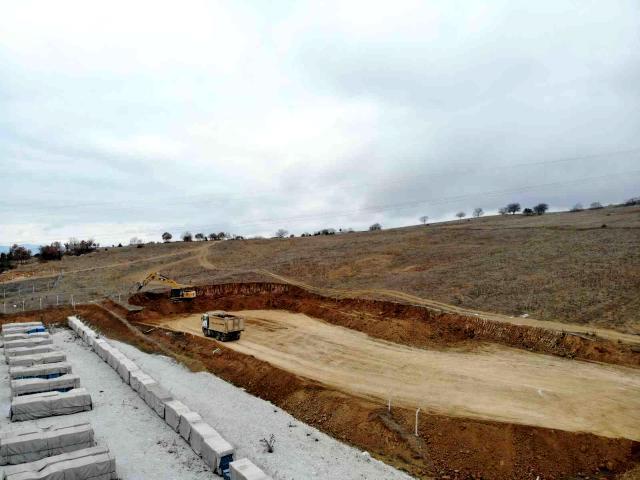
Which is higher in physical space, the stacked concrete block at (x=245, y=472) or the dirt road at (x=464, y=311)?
the dirt road at (x=464, y=311)

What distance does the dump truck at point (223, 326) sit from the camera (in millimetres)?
29781

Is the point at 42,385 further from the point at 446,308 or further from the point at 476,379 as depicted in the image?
the point at 446,308

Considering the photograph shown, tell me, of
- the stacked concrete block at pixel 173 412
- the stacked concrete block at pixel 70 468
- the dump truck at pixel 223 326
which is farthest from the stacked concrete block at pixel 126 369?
the stacked concrete block at pixel 70 468

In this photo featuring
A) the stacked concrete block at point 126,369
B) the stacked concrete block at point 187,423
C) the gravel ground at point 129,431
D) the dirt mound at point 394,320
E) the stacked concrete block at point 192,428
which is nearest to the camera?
the stacked concrete block at point 192,428

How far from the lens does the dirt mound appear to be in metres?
23.8

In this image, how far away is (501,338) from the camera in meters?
26.6

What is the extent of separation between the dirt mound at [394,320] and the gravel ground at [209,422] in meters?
12.6

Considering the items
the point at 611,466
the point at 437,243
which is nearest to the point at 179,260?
the point at 437,243

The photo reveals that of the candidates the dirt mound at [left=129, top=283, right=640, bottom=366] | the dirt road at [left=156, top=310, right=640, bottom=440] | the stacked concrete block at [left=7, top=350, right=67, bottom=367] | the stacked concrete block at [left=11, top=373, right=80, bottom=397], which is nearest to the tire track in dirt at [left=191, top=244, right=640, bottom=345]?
the dirt mound at [left=129, top=283, right=640, bottom=366]

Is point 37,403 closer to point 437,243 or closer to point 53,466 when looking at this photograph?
point 53,466

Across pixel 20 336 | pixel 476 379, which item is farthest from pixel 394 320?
pixel 20 336

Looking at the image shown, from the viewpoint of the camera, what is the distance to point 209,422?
1712cm

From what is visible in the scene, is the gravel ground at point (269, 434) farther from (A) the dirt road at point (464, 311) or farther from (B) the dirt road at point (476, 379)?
(A) the dirt road at point (464, 311)

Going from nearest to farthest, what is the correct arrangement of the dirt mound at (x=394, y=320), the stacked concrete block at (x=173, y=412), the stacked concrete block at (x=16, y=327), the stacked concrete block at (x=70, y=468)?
the stacked concrete block at (x=70, y=468) → the stacked concrete block at (x=173, y=412) → the dirt mound at (x=394, y=320) → the stacked concrete block at (x=16, y=327)
